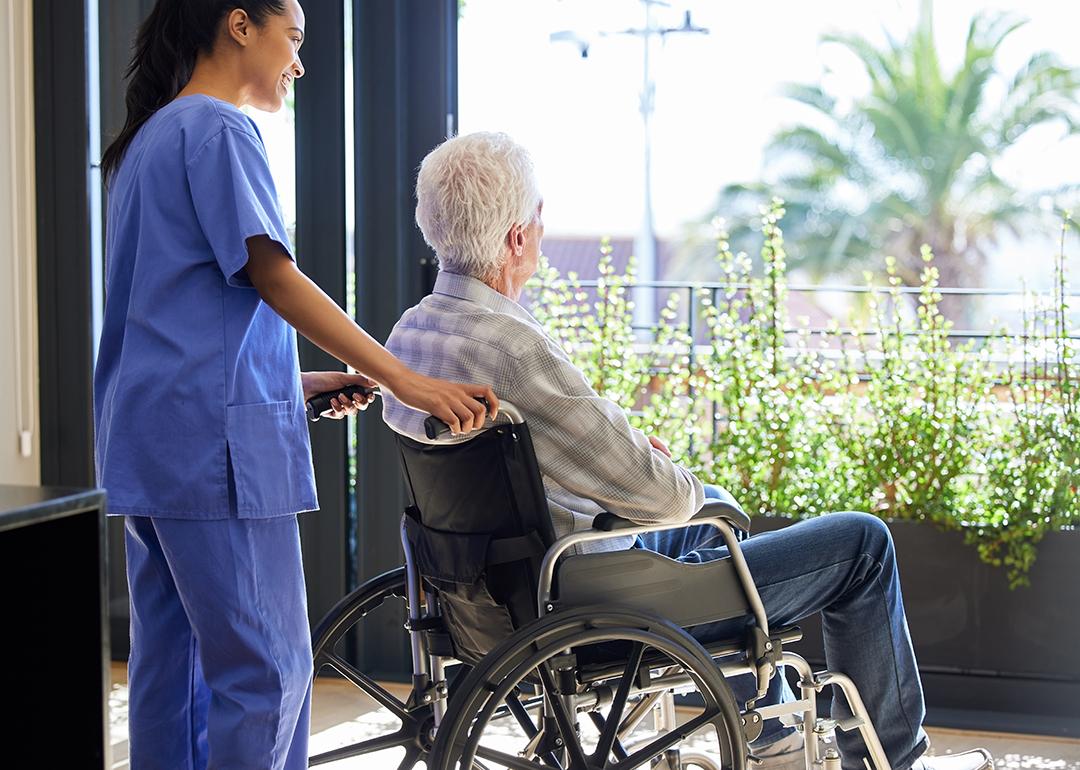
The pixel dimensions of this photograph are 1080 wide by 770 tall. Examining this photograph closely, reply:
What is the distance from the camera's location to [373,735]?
2768mm

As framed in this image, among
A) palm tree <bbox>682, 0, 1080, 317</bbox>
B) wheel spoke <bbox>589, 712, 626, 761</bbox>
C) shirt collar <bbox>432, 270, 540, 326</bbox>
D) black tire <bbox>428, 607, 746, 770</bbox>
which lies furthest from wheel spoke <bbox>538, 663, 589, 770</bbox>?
palm tree <bbox>682, 0, 1080, 317</bbox>

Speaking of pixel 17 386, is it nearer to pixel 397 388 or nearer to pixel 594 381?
pixel 594 381

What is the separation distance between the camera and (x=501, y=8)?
3.43 meters

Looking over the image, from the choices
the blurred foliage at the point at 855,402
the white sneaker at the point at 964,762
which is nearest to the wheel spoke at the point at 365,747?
the white sneaker at the point at 964,762

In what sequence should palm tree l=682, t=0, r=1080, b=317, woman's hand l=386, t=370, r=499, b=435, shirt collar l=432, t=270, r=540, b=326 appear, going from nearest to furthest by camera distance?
woman's hand l=386, t=370, r=499, b=435, shirt collar l=432, t=270, r=540, b=326, palm tree l=682, t=0, r=1080, b=317

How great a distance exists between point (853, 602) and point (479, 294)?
0.74 metres

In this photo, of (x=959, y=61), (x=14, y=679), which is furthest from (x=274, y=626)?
(x=959, y=61)

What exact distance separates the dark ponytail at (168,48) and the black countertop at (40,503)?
0.72 meters

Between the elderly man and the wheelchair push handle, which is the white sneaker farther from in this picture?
the wheelchair push handle

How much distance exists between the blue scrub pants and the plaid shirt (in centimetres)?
33

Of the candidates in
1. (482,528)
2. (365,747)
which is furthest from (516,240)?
(365,747)

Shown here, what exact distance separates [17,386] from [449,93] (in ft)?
4.51

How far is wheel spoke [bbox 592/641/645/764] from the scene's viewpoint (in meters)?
1.63

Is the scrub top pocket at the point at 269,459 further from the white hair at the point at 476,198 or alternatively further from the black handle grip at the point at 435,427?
the white hair at the point at 476,198
